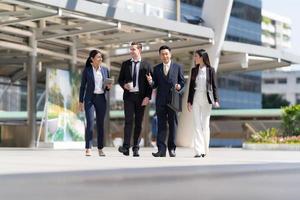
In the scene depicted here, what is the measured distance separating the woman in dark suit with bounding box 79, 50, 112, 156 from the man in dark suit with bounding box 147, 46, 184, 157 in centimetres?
85

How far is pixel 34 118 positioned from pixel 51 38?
3.07 m

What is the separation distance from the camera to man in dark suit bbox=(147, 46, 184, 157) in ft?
39.3

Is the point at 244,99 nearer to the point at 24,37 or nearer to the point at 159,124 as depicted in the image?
the point at 24,37

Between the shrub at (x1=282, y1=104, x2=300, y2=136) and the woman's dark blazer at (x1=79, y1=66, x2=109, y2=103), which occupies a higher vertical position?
the woman's dark blazer at (x1=79, y1=66, x2=109, y2=103)

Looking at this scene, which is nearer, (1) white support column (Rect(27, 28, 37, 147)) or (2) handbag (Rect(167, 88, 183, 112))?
(2) handbag (Rect(167, 88, 183, 112))

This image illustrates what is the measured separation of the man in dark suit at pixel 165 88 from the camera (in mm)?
11984

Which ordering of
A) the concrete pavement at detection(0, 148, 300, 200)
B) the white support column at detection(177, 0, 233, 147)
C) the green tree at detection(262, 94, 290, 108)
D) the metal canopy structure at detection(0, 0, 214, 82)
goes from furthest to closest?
1. the green tree at detection(262, 94, 290, 108)
2. the white support column at detection(177, 0, 233, 147)
3. the metal canopy structure at detection(0, 0, 214, 82)
4. the concrete pavement at detection(0, 148, 300, 200)

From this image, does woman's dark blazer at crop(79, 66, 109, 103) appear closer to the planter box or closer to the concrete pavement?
the concrete pavement

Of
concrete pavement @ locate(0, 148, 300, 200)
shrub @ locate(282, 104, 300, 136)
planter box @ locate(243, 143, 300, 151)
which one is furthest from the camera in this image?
shrub @ locate(282, 104, 300, 136)

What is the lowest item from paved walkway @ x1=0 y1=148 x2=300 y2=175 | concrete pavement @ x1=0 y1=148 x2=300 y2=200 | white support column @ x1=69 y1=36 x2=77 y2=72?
paved walkway @ x1=0 y1=148 x2=300 y2=175

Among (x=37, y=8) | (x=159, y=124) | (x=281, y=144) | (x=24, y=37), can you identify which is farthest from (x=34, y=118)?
(x=159, y=124)

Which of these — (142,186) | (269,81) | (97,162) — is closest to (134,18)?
(97,162)

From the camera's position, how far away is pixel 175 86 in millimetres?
11977

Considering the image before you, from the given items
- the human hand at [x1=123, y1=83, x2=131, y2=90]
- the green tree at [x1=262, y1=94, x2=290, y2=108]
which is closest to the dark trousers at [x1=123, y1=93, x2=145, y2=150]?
the human hand at [x1=123, y1=83, x2=131, y2=90]
